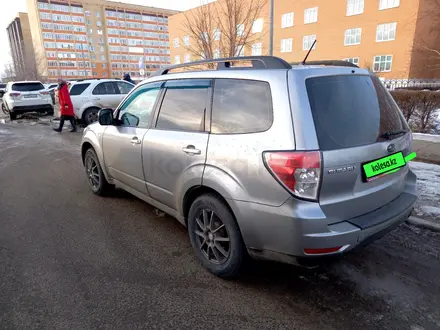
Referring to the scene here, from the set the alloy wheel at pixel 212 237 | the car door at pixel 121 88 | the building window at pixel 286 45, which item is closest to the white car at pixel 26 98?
the car door at pixel 121 88

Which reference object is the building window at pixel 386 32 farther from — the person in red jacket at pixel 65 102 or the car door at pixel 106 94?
the person in red jacket at pixel 65 102

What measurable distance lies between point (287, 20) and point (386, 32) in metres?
12.5

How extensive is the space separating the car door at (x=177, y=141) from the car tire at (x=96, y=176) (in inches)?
57.8

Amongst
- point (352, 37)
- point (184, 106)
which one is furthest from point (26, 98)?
point (352, 37)

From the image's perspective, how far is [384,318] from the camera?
2195 millimetres

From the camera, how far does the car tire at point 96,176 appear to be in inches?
179

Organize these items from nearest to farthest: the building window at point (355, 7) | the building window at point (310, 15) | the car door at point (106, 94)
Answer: the car door at point (106, 94)
the building window at point (355, 7)
the building window at point (310, 15)

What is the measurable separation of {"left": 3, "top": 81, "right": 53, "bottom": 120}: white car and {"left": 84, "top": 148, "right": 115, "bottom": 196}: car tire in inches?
456

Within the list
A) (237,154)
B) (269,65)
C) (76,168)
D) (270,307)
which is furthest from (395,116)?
(76,168)

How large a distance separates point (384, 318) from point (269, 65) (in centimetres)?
204

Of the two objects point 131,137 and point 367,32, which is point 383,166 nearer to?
point 131,137

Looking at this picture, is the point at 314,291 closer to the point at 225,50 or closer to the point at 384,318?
the point at 384,318

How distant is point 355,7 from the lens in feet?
111

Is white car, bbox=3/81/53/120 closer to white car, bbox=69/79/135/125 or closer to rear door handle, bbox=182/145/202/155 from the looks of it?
white car, bbox=69/79/135/125
